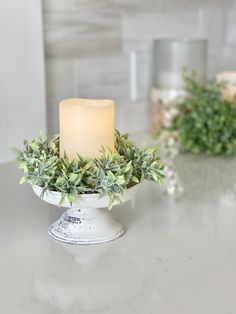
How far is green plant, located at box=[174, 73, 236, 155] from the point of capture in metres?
1.14

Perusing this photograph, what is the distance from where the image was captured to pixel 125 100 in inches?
54.6

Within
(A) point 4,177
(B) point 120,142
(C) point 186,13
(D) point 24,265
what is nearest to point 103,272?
(D) point 24,265

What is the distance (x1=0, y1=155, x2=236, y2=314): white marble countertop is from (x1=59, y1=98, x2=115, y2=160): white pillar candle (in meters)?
0.12

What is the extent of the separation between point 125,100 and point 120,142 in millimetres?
613

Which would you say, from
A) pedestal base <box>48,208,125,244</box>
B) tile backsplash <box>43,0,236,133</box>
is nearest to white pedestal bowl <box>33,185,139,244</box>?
pedestal base <box>48,208,125,244</box>

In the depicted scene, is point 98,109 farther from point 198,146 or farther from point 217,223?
point 198,146

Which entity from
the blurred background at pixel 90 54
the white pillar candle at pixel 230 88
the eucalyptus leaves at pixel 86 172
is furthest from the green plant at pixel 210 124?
the eucalyptus leaves at pixel 86 172

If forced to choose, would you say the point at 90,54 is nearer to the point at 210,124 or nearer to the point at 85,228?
the point at 210,124

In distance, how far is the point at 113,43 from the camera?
4.30ft

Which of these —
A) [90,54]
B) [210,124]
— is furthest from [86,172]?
[90,54]

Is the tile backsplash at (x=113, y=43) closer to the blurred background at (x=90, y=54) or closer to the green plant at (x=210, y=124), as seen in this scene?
the blurred background at (x=90, y=54)

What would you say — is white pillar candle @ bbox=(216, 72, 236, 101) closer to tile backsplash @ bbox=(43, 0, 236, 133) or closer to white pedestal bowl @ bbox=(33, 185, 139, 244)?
tile backsplash @ bbox=(43, 0, 236, 133)

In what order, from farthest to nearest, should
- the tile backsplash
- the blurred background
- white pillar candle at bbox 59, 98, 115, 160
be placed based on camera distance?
the tile backsplash, the blurred background, white pillar candle at bbox 59, 98, 115, 160

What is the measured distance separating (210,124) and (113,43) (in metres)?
0.33
